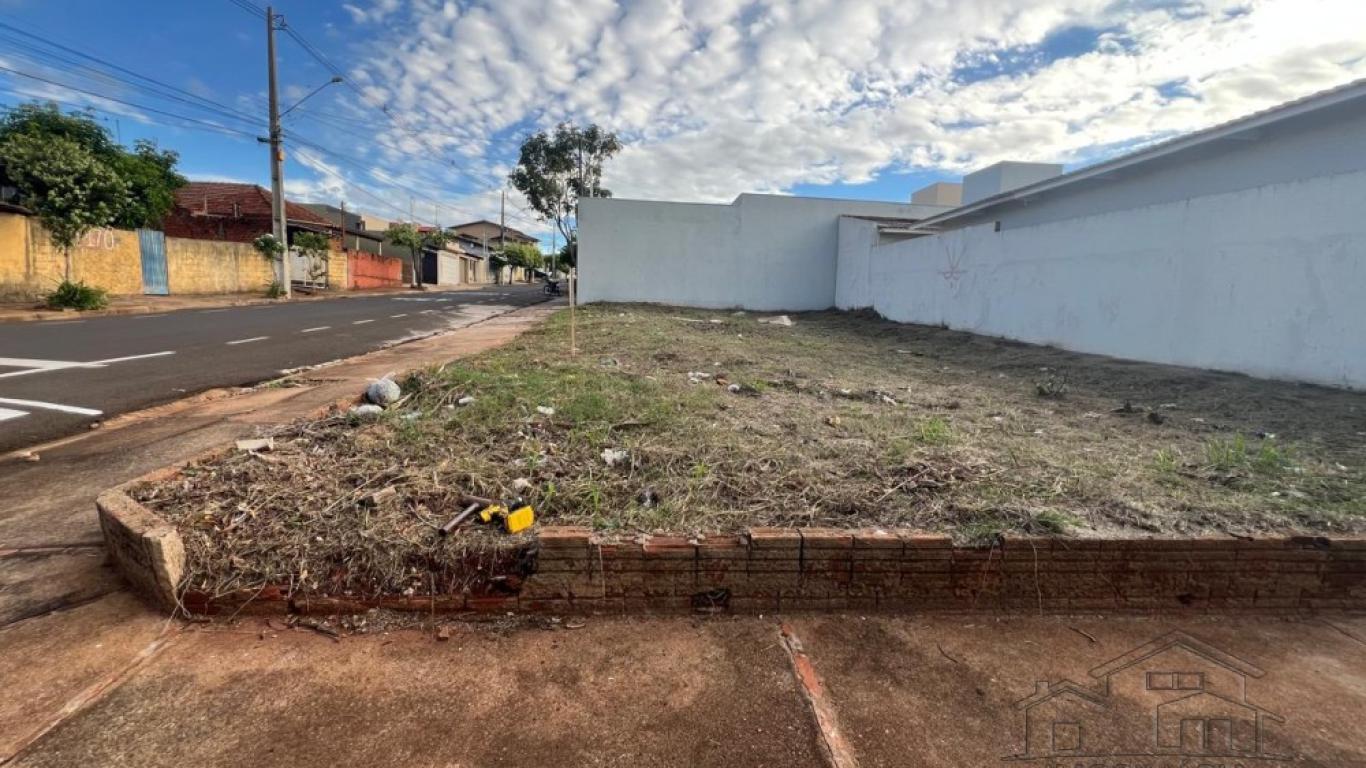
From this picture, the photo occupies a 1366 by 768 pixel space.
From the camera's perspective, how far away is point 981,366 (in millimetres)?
8531

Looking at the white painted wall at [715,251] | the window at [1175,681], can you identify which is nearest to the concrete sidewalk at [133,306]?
the white painted wall at [715,251]

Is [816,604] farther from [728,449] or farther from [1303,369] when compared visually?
[1303,369]

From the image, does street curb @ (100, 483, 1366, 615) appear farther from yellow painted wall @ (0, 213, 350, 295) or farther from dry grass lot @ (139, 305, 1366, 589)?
yellow painted wall @ (0, 213, 350, 295)

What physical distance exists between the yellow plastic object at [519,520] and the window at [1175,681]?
7.76 ft

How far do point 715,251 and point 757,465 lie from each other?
1866 cm

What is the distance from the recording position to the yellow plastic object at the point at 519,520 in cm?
257

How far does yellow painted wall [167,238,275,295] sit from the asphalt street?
699 cm

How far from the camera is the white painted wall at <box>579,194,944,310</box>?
21094 mm

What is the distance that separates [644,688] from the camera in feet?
6.57

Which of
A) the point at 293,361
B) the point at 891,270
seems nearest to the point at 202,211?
the point at 293,361

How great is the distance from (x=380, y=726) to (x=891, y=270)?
16541 millimetres

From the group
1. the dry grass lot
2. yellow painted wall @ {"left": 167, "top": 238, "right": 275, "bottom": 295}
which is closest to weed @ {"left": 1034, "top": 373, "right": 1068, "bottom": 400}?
the dry grass lot

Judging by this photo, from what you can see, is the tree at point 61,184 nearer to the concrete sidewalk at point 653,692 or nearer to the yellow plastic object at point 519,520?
the concrete sidewalk at point 653,692

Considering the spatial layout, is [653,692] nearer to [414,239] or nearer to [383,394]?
[383,394]
